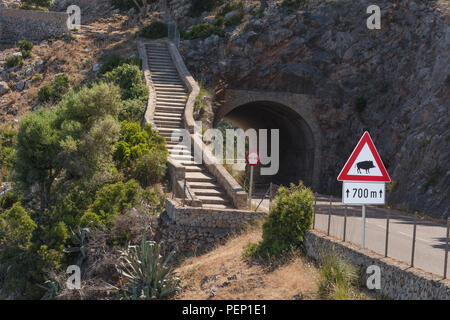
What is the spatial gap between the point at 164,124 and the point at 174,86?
439 cm

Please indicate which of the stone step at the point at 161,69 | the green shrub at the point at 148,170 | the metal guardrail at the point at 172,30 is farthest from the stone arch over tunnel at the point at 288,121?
the green shrub at the point at 148,170

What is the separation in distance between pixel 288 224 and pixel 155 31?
23.6 metres

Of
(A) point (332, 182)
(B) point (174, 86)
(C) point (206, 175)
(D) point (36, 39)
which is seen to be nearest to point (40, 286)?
(C) point (206, 175)

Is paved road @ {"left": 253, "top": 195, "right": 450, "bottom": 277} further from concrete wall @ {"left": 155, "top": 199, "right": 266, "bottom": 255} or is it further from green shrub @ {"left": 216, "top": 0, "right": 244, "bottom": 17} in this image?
green shrub @ {"left": 216, "top": 0, "right": 244, "bottom": 17}

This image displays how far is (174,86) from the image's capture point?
83.2 ft

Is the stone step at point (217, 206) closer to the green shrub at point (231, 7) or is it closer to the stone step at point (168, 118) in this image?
the stone step at point (168, 118)

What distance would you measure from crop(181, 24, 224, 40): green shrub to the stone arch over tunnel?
3.61 meters

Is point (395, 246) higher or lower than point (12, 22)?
lower

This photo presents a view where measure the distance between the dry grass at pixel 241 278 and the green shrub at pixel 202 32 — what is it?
19.0 meters

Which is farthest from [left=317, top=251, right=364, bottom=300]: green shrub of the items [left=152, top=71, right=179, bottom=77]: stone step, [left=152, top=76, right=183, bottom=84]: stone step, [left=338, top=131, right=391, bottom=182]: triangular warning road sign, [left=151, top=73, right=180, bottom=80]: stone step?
[left=152, top=71, right=179, bottom=77]: stone step

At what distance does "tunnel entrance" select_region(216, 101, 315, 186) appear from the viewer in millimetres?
30734

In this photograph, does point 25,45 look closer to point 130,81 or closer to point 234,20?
point 130,81

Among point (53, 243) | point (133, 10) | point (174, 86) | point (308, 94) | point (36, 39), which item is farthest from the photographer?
point (133, 10)

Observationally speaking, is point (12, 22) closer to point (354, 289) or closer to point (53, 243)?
point (53, 243)
